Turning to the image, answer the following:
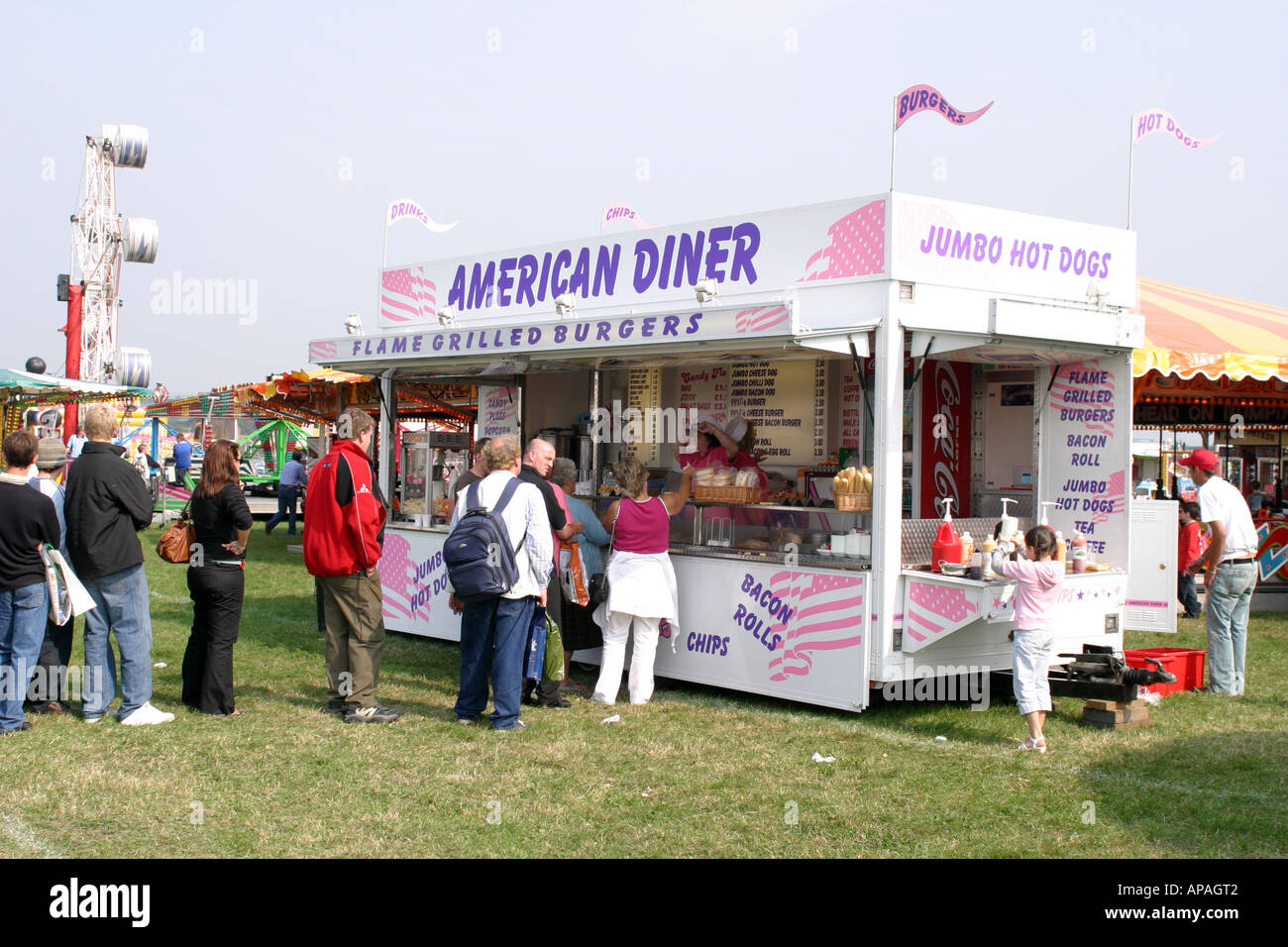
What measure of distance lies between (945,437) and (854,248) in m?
1.92

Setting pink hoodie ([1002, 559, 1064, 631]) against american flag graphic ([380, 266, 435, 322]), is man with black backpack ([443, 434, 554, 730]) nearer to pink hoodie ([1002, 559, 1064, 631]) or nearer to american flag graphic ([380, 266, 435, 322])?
pink hoodie ([1002, 559, 1064, 631])

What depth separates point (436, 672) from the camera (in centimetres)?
837

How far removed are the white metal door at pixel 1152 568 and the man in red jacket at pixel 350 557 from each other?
4.99 meters

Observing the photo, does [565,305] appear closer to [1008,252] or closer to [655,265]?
[655,265]

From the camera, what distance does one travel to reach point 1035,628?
6.19m

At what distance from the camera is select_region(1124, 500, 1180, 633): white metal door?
7.80 meters

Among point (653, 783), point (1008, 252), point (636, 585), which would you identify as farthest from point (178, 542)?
point (1008, 252)

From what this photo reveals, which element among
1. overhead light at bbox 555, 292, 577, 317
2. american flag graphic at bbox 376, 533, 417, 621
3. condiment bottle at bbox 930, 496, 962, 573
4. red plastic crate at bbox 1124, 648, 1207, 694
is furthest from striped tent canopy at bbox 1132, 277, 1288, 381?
american flag graphic at bbox 376, 533, 417, 621

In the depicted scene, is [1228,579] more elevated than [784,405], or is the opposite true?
[784,405]

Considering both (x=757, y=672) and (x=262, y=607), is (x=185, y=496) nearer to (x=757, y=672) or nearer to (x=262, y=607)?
(x=262, y=607)

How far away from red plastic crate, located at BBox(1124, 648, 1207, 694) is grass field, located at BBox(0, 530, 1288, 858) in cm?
28

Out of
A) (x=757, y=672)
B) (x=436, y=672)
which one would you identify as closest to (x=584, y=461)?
(x=436, y=672)

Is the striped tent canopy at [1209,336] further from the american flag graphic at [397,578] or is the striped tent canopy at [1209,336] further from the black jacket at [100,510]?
the black jacket at [100,510]

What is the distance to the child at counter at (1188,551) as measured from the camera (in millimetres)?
10523
